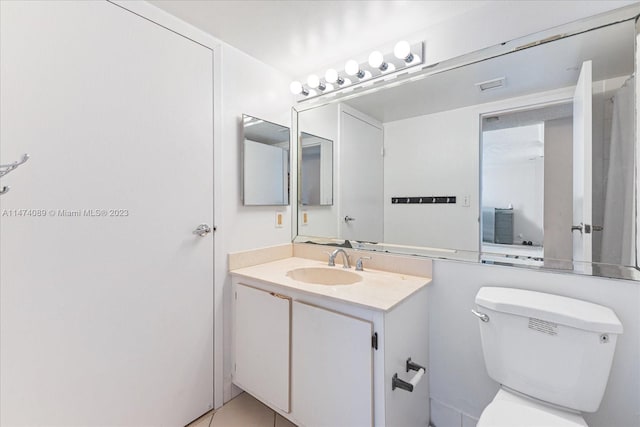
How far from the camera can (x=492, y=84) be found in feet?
4.38

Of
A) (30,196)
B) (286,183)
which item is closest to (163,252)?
(30,196)

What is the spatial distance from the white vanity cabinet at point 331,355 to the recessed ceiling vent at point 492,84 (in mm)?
1022

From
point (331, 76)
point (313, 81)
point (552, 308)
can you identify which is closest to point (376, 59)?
point (331, 76)

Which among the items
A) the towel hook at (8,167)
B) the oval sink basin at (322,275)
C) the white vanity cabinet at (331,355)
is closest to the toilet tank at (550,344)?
the white vanity cabinet at (331,355)

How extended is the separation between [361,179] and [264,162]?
65 centimetres

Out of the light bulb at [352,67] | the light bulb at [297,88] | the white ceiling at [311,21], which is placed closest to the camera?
the white ceiling at [311,21]

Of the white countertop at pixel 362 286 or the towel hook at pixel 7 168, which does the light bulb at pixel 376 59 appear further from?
the towel hook at pixel 7 168

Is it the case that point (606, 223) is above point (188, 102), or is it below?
below

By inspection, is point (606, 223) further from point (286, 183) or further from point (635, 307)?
point (286, 183)

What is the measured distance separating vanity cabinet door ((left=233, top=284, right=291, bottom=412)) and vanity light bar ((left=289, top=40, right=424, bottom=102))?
1.34 metres

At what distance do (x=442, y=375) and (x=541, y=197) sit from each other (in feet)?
3.19

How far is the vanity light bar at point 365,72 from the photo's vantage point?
4.80 feet

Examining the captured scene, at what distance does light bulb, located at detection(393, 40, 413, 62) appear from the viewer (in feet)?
4.69

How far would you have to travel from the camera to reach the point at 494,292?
116 cm
